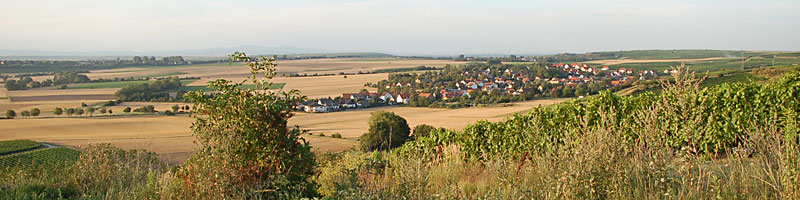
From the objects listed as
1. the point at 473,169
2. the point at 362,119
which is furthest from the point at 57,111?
the point at 473,169

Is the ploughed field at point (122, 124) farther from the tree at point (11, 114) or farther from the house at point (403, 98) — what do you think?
the house at point (403, 98)

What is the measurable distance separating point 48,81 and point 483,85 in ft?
173

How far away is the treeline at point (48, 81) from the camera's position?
55.7 m

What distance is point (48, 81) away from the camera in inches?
2454

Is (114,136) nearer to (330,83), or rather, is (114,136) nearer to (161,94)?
(161,94)

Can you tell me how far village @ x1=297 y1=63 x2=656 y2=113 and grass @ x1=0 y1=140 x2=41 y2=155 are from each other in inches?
721

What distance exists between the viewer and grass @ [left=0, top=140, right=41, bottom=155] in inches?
1019

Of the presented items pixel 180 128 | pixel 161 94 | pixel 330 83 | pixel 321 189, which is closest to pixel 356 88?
pixel 330 83

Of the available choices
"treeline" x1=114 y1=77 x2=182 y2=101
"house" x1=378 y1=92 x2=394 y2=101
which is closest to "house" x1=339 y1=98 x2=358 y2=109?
"house" x1=378 y1=92 x2=394 y2=101

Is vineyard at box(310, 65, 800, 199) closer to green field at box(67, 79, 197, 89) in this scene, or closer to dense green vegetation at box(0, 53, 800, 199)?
dense green vegetation at box(0, 53, 800, 199)

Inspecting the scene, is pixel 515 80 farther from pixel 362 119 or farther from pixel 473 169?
pixel 473 169

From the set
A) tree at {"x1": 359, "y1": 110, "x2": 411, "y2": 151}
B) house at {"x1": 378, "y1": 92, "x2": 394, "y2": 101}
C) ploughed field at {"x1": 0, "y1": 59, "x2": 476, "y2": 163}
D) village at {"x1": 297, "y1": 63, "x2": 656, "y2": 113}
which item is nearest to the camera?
tree at {"x1": 359, "y1": 110, "x2": 411, "y2": 151}

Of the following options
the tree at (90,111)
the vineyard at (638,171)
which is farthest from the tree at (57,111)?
the vineyard at (638,171)

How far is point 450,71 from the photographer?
76875 mm
